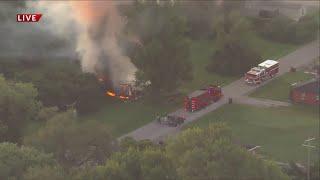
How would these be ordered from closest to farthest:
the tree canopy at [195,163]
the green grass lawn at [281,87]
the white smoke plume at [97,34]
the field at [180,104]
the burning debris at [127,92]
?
the tree canopy at [195,163] → the field at [180,104] → the white smoke plume at [97,34] → the burning debris at [127,92] → the green grass lawn at [281,87]

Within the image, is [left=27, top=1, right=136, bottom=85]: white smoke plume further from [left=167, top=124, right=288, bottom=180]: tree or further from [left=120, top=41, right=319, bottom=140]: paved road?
[left=167, top=124, right=288, bottom=180]: tree

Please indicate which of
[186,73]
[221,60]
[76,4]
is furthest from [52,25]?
[221,60]

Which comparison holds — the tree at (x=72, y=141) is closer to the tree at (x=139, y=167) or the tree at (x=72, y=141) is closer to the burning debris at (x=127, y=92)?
the tree at (x=139, y=167)

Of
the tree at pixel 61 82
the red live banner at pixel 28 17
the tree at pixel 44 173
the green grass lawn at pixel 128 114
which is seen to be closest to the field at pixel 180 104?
the green grass lawn at pixel 128 114

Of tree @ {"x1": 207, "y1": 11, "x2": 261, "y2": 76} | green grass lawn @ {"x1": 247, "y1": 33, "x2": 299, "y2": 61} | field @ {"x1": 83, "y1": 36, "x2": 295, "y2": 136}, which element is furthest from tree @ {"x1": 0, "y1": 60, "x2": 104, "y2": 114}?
green grass lawn @ {"x1": 247, "y1": 33, "x2": 299, "y2": 61}

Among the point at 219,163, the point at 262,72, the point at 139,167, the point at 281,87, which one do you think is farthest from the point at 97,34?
the point at 139,167

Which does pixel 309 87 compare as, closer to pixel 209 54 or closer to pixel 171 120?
pixel 171 120
